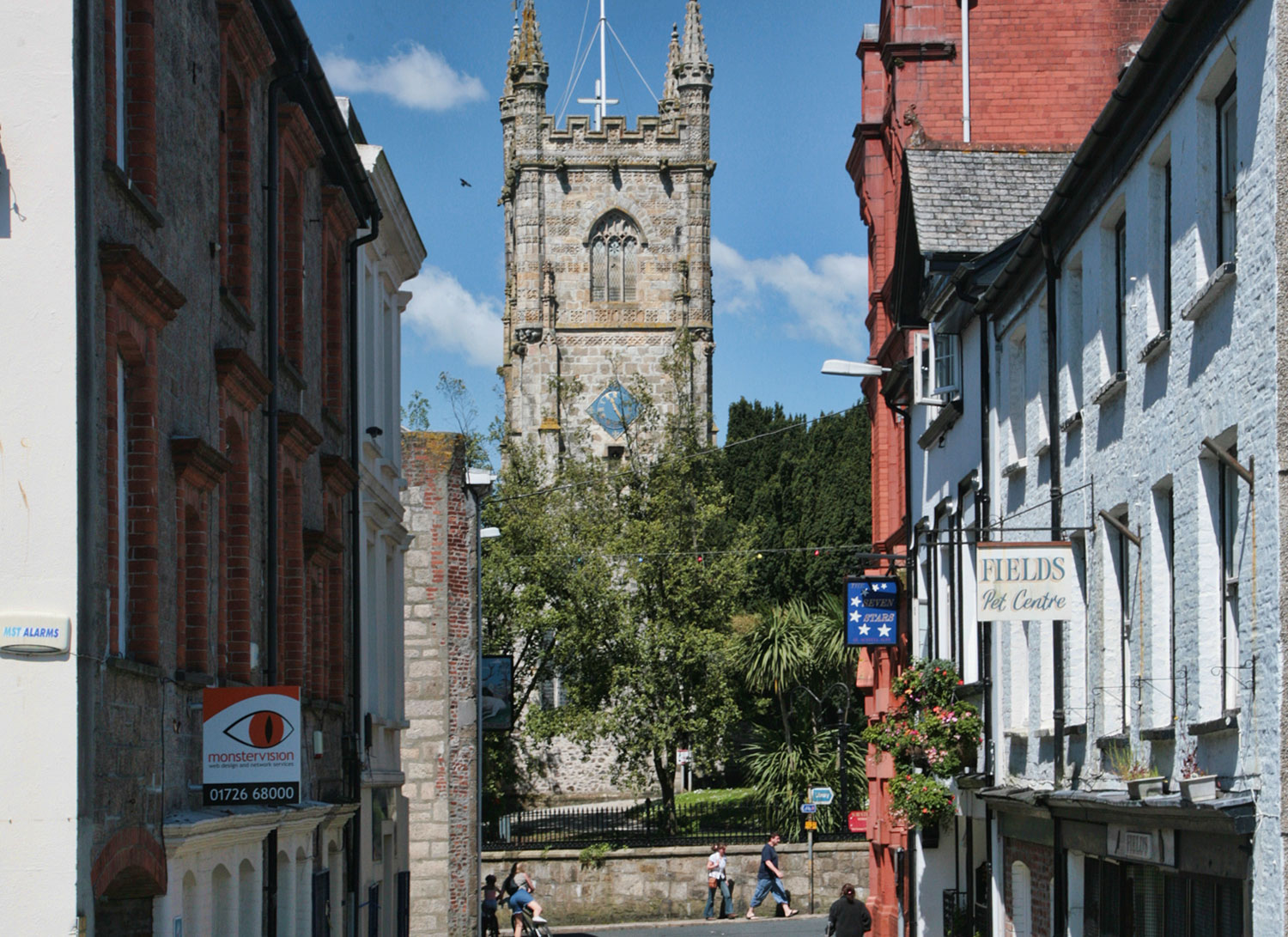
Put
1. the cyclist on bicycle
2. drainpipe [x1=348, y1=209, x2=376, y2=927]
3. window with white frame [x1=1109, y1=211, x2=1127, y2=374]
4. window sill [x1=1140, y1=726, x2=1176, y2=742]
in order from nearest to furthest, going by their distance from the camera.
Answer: window sill [x1=1140, y1=726, x2=1176, y2=742] < window with white frame [x1=1109, y1=211, x2=1127, y2=374] < drainpipe [x1=348, y1=209, x2=376, y2=927] < the cyclist on bicycle

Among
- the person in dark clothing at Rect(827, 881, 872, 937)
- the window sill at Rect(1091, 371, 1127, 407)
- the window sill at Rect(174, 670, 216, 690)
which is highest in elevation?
the window sill at Rect(1091, 371, 1127, 407)

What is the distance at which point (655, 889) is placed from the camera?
4138 centimetres

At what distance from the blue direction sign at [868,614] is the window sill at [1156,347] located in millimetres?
12903

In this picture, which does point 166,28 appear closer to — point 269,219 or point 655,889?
point 269,219

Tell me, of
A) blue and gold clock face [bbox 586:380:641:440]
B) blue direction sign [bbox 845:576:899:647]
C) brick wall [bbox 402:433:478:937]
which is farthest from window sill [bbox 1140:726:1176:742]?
blue and gold clock face [bbox 586:380:641:440]

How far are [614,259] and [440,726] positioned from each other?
185ft

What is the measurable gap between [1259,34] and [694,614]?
1627 inches

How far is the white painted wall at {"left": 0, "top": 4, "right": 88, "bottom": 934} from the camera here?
9.91m

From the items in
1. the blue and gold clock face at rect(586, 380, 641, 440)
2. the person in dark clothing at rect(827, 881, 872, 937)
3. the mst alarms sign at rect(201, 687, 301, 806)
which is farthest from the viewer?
the blue and gold clock face at rect(586, 380, 641, 440)

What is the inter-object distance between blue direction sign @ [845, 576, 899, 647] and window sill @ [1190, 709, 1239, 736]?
46.9 feet

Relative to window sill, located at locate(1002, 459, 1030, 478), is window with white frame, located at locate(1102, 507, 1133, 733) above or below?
below

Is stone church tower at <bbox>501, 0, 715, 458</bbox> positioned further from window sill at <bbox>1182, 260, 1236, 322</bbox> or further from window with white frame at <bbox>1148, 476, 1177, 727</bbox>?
window sill at <bbox>1182, 260, 1236, 322</bbox>

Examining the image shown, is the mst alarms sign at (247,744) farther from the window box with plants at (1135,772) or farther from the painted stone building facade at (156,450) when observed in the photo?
the window box with plants at (1135,772)

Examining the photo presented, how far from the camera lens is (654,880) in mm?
41406
